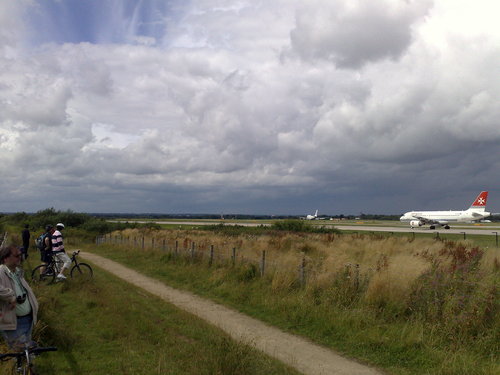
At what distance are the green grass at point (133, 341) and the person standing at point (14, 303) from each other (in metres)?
Result: 1.87

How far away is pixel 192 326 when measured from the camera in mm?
8680

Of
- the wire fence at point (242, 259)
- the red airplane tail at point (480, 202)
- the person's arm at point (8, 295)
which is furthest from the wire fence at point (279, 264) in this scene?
the red airplane tail at point (480, 202)

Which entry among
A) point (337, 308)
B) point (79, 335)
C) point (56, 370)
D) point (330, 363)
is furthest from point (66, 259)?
point (330, 363)

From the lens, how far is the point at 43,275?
1350 cm

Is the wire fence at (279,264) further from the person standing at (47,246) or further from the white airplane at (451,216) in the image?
the white airplane at (451,216)

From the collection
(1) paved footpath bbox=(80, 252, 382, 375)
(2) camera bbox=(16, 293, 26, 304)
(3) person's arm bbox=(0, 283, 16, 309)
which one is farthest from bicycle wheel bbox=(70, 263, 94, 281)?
(3) person's arm bbox=(0, 283, 16, 309)

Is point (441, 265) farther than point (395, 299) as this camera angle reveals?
Yes

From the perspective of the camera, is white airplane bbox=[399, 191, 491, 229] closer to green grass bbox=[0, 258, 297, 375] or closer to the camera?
green grass bbox=[0, 258, 297, 375]

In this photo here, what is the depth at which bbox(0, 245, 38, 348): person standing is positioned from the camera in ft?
14.5

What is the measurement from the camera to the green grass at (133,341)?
6162mm

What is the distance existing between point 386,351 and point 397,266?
3868mm

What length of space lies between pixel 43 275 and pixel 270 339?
8941 mm

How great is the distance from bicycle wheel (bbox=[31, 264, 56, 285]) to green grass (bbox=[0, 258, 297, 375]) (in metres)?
2.52

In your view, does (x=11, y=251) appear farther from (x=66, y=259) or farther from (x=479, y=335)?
(x=66, y=259)
